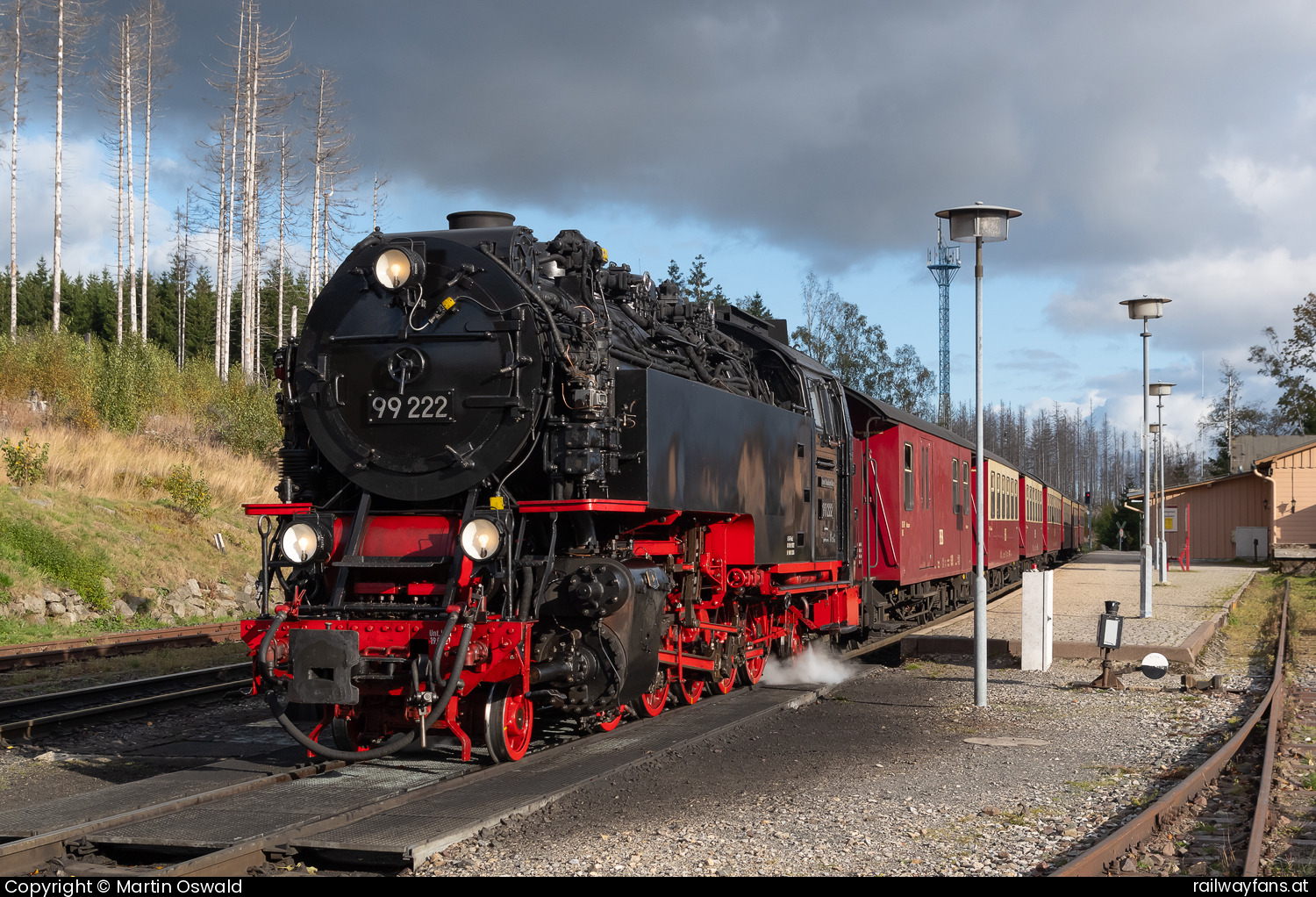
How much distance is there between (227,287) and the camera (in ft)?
108

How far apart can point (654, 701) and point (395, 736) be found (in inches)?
107

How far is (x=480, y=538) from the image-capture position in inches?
259

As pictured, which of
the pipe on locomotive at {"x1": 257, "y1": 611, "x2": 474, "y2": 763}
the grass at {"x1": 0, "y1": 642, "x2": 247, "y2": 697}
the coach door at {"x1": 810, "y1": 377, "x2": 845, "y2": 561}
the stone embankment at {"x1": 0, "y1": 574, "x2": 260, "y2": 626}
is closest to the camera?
the pipe on locomotive at {"x1": 257, "y1": 611, "x2": 474, "y2": 763}

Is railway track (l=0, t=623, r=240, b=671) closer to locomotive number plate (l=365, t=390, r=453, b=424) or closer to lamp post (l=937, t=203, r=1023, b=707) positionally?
locomotive number plate (l=365, t=390, r=453, b=424)

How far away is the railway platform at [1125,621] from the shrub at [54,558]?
10.5 meters

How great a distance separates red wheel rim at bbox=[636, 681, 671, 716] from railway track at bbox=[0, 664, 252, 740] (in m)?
4.03

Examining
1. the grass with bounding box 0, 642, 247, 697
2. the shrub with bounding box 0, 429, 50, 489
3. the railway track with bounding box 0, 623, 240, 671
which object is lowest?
the grass with bounding box 0, 642, 247, 697

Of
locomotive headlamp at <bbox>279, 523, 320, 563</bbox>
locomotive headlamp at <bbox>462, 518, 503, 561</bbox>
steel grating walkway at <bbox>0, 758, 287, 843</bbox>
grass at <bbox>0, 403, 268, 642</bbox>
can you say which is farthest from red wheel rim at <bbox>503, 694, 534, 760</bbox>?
grass at <bbox>0, 403, 268, 642</bbox>

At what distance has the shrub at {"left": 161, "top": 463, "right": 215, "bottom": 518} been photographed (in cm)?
1872

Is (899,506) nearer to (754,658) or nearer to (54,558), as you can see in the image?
(754,658)

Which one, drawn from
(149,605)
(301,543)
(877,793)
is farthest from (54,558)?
(877,793)

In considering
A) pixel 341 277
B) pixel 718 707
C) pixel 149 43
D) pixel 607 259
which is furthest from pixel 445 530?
pixel 149 43

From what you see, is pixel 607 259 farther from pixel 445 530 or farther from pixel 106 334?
pixel 106 334

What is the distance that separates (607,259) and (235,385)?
828 inches
